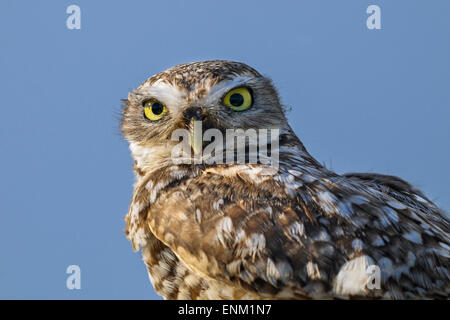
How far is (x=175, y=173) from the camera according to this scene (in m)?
3.28

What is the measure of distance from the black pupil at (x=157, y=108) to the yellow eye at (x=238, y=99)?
41cm

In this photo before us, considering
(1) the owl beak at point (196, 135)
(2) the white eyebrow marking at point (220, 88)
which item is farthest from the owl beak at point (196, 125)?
(2) the white eyebrow marking at point (220, 88)

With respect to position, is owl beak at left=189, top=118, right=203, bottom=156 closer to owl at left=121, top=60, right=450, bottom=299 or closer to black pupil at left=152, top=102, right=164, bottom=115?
owl at left=121, top=60, right=450, bottom=299

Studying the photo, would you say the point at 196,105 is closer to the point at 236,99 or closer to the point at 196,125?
the point at 196,125

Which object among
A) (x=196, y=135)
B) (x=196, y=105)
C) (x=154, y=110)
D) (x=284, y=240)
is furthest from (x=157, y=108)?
(x=284, y=240)

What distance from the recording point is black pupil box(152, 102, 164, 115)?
359cm

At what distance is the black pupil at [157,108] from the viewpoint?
3.59m

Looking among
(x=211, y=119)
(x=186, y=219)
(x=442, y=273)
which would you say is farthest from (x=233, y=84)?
(x=442, y=273)

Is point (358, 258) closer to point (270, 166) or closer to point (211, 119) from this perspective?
point (270, 166)

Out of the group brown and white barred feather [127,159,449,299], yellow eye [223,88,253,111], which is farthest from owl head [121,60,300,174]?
brown and white barred feather [127,159,449,299]

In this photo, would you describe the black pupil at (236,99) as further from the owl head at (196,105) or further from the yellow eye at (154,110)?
the yellow eye at (154,110)

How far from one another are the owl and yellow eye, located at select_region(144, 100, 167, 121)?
0.04ft

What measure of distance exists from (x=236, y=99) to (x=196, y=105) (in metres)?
0.30

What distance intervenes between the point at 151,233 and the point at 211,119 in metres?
0.74
